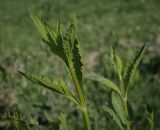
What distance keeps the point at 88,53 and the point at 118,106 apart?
482 cm

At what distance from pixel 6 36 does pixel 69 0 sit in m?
4.26

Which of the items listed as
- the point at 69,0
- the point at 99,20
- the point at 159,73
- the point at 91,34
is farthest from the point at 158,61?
the point at 69,0

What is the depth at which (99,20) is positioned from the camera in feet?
32.1

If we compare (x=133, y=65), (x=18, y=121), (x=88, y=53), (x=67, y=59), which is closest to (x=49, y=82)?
(x=67, y=59)

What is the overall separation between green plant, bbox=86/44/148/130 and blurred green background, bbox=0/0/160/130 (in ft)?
1.12

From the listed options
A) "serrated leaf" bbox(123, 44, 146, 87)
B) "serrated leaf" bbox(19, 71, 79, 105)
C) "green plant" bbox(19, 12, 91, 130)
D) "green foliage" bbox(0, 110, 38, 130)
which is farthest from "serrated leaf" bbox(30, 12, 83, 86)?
"green foliage" bbox(0, 110, 38, 130)

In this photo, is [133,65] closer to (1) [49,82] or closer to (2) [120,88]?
(2) [120,88]

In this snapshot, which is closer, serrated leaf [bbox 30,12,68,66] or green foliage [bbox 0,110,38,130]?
serrated leaf [bbox 30,12,68,66]

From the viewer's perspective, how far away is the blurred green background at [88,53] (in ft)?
13.8

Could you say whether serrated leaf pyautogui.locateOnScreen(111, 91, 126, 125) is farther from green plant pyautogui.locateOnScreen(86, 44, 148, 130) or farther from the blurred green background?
the blurred green background

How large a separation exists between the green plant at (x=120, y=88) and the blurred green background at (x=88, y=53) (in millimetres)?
341

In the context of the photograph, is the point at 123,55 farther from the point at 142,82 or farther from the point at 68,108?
the point at 68,108

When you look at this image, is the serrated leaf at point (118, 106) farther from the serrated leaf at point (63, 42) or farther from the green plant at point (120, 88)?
the serrated leaf at point (63, 42)

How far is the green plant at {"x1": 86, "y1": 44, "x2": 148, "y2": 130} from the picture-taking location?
2.05m
